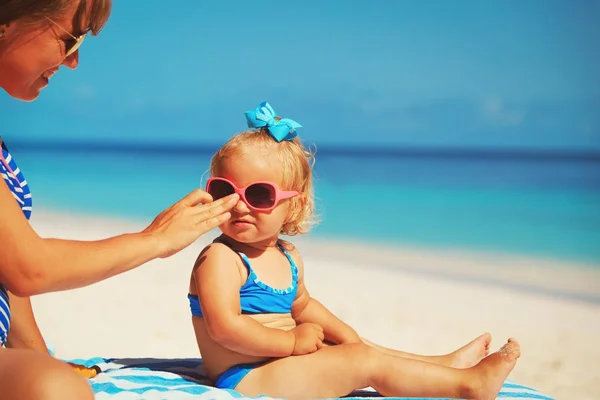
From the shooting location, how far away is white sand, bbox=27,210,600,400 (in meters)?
4.93

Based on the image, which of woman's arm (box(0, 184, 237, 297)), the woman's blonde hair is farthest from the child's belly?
the woman's blonde hair

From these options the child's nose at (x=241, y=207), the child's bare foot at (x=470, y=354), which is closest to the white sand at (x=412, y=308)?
the child's bare foot at (x=470, y=354)

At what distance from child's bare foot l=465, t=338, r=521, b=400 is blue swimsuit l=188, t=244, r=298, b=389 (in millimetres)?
841

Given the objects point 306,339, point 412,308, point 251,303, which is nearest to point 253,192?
point 251,303

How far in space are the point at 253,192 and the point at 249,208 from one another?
0.23ft

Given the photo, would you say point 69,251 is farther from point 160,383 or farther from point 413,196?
point 413,196

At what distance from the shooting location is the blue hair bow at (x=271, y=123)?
3.52 metres

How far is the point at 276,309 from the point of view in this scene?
347 centimetres

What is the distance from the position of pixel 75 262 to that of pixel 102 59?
84.6 feet

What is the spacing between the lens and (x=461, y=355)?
Result: 12.6 feet

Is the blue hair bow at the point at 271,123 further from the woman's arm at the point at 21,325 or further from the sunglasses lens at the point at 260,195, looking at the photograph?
the woman's arm at the point at 21,325

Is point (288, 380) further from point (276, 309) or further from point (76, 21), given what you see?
point (76, 21)

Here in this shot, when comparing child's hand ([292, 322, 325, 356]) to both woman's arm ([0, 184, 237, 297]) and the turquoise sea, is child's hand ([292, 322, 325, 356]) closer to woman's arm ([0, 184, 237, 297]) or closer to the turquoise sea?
woman's arm ([0, 184, 237, 297])

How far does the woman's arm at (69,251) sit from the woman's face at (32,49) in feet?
1.53
